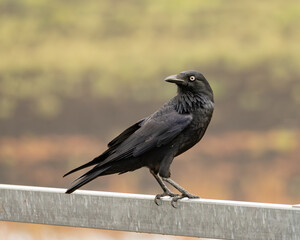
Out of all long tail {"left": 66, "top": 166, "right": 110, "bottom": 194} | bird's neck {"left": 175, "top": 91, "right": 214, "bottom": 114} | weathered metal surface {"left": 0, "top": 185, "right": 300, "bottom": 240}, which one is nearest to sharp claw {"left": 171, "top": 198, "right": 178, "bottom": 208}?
weathered metal surface {"left": 0, "top": 185, "right": 300, "bottom": 240}

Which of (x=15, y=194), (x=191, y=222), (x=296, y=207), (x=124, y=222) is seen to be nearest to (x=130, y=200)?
(x=124, y=222)

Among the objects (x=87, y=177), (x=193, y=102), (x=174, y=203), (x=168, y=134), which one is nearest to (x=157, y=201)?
(x=174, y=203)

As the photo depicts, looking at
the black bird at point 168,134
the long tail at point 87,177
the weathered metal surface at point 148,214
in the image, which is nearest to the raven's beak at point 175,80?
the black bird at point 168,134

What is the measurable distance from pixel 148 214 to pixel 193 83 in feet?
2.23

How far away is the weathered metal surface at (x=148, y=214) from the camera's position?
5.24ft

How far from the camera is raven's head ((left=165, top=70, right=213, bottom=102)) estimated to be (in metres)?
2.33

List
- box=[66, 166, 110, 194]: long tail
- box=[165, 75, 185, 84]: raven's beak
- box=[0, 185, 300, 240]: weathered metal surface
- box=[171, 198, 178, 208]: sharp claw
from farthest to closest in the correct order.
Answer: box=[165, 75, 185, 84]: raven's beak, box=[66, 166, 110, 194]: long tail, box=[171, 198, 178, 208]: sharp claw, box=[0, 185, 300, 240]: weathered metal surface

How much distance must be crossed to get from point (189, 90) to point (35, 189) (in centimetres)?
71

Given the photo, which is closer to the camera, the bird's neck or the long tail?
the long tail

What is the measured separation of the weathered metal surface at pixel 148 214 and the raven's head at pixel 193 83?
0.55 metres

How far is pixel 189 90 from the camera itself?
7.64 feet

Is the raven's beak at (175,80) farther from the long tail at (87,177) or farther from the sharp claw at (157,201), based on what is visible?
the sharp claw at (157,201)

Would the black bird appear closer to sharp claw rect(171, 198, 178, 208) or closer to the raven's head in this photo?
the raven's head

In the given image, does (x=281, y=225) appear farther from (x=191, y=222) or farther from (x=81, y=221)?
(x=81, y=221)
